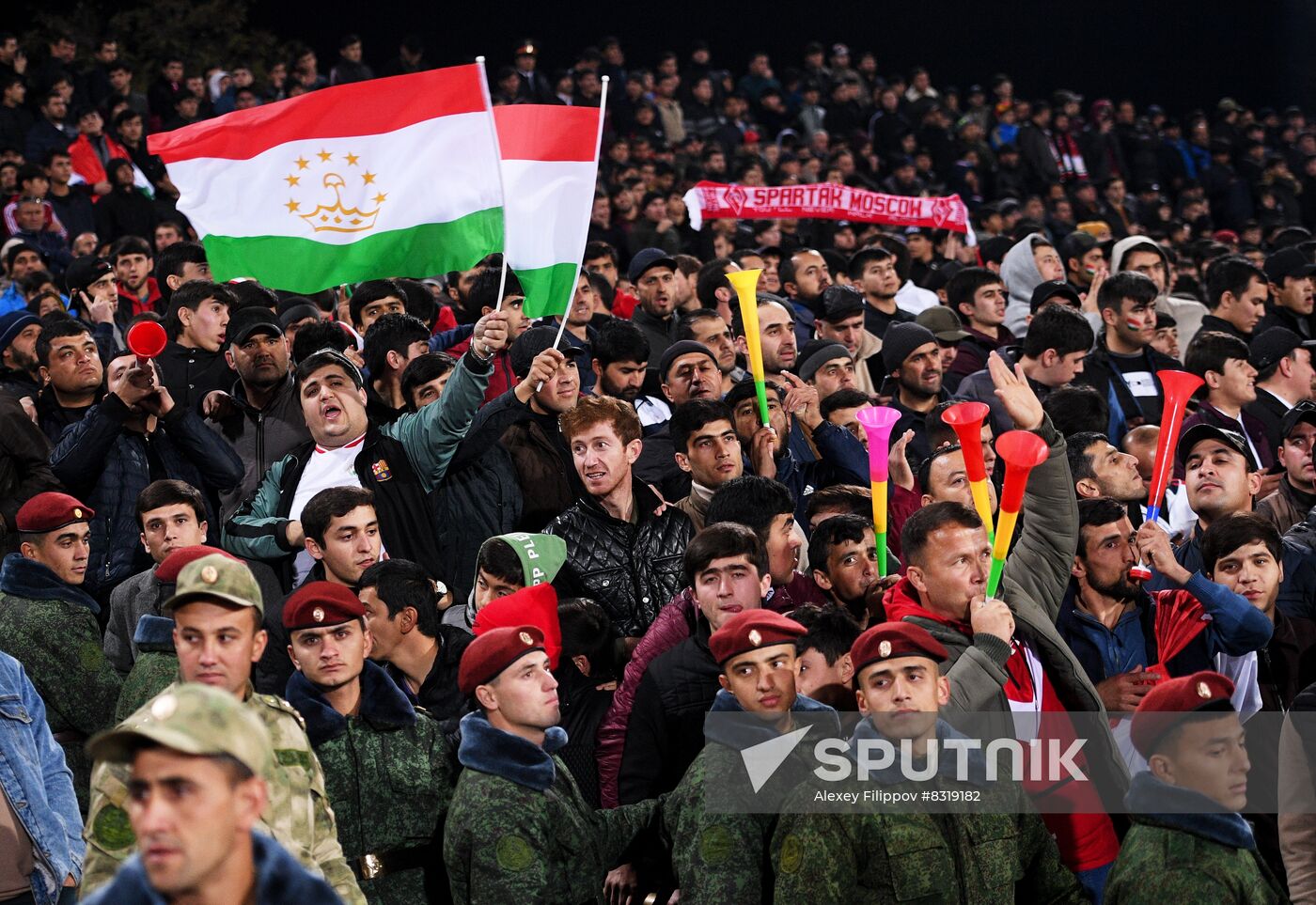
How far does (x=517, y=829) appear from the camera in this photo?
13.3ft

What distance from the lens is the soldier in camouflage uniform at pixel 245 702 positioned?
3.48 m

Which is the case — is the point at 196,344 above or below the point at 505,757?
above

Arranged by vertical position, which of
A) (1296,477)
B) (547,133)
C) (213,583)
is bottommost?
(1296,477)

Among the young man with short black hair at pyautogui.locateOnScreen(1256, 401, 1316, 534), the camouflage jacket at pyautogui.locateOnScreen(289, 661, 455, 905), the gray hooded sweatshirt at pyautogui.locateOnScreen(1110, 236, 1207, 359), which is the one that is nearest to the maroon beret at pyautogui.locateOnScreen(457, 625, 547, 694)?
the camouflage jacket at pyautogui.locateOnScreen(289, 661, 455, 905)

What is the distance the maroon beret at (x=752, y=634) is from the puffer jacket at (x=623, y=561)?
3.49 ft

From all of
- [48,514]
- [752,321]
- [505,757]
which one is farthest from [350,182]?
[505,757]

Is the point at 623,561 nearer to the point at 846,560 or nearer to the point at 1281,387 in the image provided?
the point at 846,560

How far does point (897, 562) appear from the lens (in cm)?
591

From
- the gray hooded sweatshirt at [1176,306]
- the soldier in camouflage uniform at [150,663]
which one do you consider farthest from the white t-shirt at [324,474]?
the gray hooded sweatshirt at [1176,306]

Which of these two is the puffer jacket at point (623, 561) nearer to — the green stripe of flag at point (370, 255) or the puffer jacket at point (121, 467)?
the green stripe of flag at point (370, 255)

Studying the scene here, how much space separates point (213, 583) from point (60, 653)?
5.55 feet

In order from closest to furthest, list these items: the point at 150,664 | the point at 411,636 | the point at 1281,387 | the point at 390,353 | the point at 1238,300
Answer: the point at 150,664 < the point at 411,636 < the point at 390,353 < the point at 1281,387 < the point at 1238,300

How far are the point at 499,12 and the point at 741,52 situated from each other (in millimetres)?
3444

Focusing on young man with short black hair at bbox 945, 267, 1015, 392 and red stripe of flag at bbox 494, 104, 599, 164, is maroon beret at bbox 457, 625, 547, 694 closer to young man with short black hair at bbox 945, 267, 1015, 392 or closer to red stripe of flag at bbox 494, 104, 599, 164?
red stripe of flag at bbox 494, 104, 599, 164
